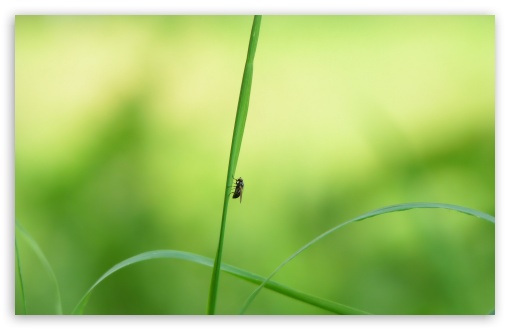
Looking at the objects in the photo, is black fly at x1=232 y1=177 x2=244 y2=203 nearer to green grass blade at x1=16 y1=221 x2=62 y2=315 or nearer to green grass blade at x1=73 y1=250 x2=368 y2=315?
green grass blade at x1=73 y1=250 x2=368 y2=315

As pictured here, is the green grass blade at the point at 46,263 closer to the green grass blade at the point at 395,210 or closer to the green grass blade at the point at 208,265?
the green grass blade at the point at 208,265

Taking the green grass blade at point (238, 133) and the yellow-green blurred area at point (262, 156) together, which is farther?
the yellow-green blurred area at point (262, 156)

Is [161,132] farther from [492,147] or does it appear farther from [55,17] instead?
[492,147]

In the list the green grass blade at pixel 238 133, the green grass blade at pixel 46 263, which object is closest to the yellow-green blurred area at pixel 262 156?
the green grass blade at pixel 46 263

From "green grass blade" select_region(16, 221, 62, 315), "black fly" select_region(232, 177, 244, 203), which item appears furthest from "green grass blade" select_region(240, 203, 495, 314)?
"green grass blade" select_region(16, 221, 62, 315)

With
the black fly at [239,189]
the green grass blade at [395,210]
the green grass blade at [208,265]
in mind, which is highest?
the black fly at [239,189]

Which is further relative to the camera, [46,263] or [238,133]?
[46,263]

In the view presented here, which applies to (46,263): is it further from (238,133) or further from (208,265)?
(238,133)

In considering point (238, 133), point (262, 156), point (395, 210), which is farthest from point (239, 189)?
point (395, 210)

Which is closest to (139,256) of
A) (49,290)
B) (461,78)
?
(49,290)
